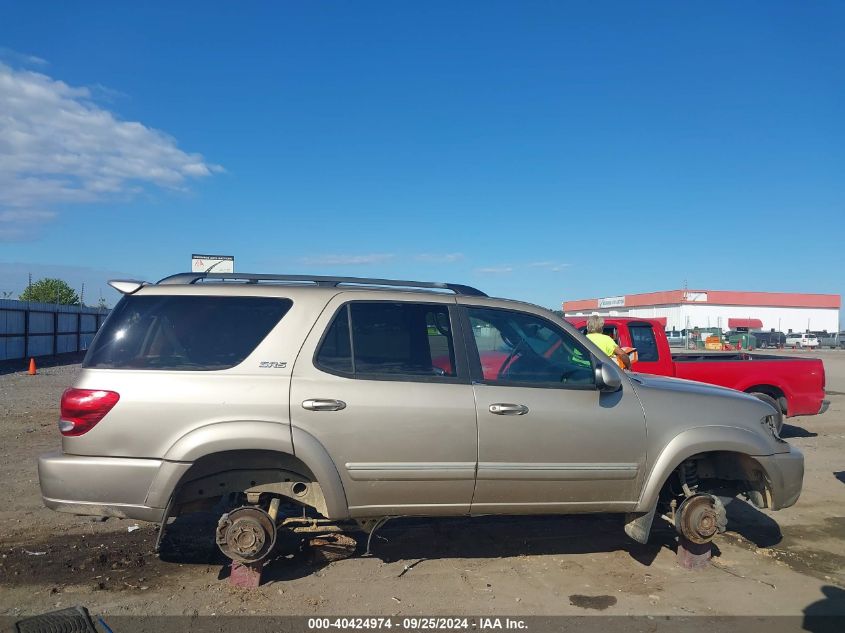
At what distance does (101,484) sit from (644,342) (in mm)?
7472

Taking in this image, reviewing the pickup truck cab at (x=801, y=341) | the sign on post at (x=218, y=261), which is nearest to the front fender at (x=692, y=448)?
the sign on post at (x=218, y=261)

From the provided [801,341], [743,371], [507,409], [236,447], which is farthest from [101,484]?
[801,341]

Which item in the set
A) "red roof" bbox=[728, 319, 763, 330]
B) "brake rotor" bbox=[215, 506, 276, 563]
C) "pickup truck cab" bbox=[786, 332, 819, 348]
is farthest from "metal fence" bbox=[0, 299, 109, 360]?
"red roof" bbox=[728, 319, 763, 330]

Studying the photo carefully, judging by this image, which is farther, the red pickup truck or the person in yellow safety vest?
the red pickup truck

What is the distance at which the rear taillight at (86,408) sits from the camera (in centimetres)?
399

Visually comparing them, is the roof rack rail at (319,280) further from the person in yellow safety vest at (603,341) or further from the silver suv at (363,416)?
the person in yellow safety vest at (603,341)

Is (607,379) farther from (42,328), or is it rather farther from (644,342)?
(42,328)

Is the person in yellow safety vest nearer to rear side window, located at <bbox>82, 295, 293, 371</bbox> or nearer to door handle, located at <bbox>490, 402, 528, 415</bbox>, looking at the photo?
door handle, located at <bbox>490, 402, 528, 415</bbox>

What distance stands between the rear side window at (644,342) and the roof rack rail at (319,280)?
199 inches

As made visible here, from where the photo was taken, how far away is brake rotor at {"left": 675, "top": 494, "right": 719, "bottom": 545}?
485cm

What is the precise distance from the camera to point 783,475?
4.90m

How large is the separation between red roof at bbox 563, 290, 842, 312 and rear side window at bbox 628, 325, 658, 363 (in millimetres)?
69369

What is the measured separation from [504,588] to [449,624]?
670mm

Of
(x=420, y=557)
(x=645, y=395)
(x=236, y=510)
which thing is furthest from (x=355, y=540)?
(x=645, y=395)
